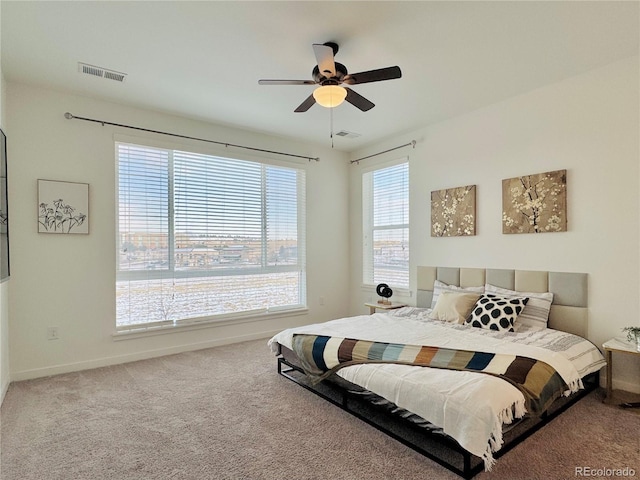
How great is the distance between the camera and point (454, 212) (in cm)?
433

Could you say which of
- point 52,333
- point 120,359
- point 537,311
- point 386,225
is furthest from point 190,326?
point 537,311

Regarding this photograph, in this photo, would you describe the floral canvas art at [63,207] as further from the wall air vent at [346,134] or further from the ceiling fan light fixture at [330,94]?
the wall air vent at [346,134]

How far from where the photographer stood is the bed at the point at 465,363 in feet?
6.58

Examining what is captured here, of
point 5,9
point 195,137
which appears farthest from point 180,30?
point 195,137

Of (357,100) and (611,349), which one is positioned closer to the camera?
(611,349)

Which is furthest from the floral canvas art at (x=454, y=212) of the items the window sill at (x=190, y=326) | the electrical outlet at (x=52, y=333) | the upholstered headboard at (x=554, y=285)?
the electrical outlet at (x=52, y=333)

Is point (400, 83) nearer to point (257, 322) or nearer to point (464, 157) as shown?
point (464, 157)

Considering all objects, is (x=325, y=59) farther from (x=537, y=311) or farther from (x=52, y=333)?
(x=52, y=333)

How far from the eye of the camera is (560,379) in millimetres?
2459

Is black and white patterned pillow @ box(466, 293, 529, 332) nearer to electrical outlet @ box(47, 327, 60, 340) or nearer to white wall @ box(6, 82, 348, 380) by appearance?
white wall @ box(6, 82, 348, 380)

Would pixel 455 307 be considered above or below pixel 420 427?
above

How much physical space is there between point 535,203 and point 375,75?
2219 mm

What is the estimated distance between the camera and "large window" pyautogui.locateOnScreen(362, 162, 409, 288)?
16.6ft

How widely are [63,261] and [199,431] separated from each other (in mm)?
2403
